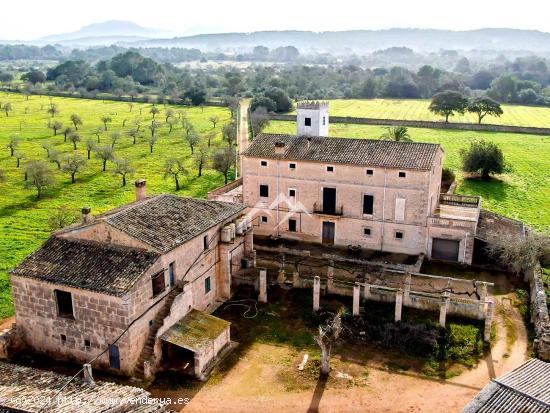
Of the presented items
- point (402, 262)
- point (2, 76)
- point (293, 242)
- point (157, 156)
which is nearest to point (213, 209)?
point (293, 242)

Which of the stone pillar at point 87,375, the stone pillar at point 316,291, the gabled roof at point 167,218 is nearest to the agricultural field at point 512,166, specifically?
the stone pillar at point 316,291

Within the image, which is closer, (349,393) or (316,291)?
(349,393)

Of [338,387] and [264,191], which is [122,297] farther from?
[264,191]

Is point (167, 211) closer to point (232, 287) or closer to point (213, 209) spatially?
point (213, 209)

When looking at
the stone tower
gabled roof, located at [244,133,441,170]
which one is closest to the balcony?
gabled roof, located at [244,133,441,170]

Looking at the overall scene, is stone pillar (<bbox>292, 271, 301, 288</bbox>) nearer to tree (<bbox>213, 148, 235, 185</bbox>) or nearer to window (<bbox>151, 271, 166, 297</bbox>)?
window (<bbox>151, 271, 166, 297</bbox>)

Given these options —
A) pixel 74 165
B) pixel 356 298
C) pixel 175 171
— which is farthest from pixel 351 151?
pixel 74 165
